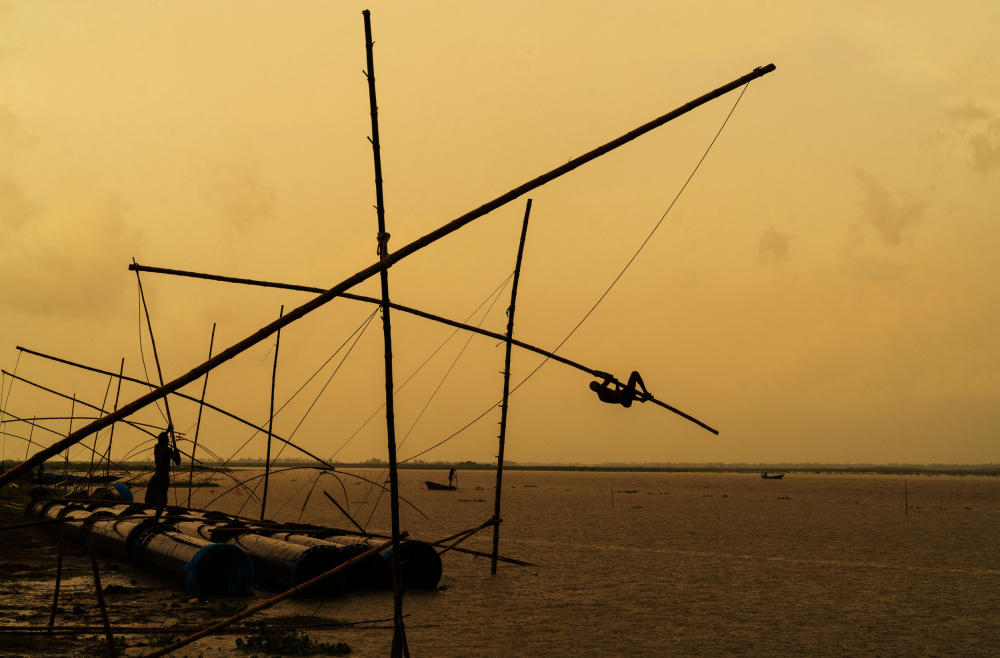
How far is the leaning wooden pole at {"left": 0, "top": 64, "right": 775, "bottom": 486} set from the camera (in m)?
6.82

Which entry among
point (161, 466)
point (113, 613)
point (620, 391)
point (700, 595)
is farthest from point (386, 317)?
point (700, 595)

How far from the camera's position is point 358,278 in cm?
797

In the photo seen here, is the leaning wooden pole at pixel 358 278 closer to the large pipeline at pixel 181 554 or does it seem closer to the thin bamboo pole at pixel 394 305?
the thin bamboo pole at pixel 394 305

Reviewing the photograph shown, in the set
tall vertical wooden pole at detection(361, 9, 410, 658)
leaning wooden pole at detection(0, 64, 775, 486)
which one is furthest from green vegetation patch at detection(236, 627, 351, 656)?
leaning wooden pole at detection(0, 64, 775, 486)

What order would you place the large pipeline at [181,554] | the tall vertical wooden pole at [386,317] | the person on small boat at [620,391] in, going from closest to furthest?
the tall vertical wooden pole at [386,317] → the person on small boat at [620,391] → the large pipeline at [181,554]

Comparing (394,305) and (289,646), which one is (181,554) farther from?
(394,305)

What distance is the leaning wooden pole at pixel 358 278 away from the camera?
682cm

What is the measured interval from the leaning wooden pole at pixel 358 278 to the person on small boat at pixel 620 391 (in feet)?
11.3

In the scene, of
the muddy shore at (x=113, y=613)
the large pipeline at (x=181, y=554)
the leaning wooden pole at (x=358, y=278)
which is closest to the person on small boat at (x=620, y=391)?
the leaning wooden pole at (x=358, y=278)

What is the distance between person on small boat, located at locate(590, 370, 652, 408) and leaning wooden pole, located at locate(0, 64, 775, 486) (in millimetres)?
3430

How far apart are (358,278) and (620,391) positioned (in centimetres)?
471

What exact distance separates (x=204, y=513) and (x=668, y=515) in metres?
28.5

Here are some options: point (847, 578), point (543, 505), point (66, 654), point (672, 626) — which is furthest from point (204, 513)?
point (543, 505)

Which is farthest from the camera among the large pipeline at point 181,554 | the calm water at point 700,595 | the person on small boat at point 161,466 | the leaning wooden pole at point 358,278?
the person on small boat at point 161,466
